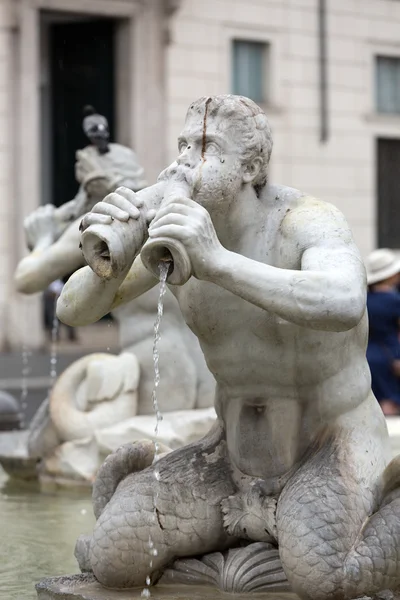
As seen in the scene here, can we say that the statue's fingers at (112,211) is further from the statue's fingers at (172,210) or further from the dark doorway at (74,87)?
the dark doorway at (74,87)

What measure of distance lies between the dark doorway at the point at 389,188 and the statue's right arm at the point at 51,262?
16997mm

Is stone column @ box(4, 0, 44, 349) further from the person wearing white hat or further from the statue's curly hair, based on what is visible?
the statue's curly hair

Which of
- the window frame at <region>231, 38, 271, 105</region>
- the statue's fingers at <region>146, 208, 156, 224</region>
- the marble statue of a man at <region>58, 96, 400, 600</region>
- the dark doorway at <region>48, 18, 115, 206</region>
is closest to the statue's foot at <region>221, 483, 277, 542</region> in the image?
the marble statue of a man at <region>58, 96, 400, 600</region>

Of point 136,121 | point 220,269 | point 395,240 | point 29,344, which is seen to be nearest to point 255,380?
point 220,269

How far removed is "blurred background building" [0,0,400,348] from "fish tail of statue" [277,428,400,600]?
15.1 m

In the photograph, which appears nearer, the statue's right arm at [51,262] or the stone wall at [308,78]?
the statue's right arm at [51,262]

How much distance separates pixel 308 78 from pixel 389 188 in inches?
87.2

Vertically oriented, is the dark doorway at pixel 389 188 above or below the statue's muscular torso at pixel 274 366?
below

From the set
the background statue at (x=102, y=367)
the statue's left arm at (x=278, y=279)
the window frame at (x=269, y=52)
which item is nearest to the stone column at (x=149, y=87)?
the window frame at (x=269, y=52)

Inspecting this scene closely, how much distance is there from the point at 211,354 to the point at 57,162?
17138 mm

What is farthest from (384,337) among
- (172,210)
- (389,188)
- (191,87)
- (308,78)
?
(389,188)

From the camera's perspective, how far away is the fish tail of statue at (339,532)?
13.9ft

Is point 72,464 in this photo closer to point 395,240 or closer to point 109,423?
point 109,423

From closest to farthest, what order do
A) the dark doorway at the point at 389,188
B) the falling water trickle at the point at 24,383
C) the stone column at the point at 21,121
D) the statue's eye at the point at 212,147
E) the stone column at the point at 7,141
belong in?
the statue's eye at the point at 212,147
the falling water trickle at the point at 24,383
the stone column at the point at 7,141
the stone column at the point at 21,121
the dark doorway at the point at 389,188
